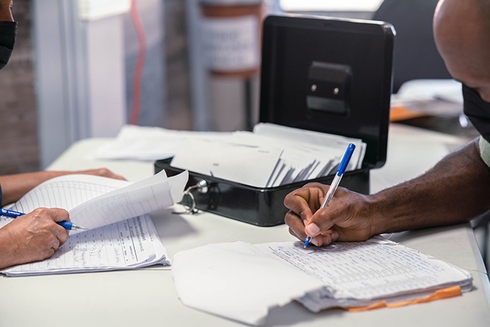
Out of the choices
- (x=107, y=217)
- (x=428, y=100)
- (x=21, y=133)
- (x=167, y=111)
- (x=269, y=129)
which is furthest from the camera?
(x=167, y=111)

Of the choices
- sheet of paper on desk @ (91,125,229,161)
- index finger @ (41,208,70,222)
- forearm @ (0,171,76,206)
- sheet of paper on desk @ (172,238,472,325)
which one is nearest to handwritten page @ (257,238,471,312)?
sheet of paper on desk @ (172,238,472,325)

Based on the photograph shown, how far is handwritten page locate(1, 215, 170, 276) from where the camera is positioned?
108cm

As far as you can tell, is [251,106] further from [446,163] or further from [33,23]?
[446,163]

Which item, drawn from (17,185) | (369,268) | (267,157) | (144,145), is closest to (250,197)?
(267,157)

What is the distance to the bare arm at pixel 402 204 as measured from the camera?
1.15 m

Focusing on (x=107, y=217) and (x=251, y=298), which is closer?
(x=251, y=298)

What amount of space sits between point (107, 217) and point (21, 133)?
126 centimetres

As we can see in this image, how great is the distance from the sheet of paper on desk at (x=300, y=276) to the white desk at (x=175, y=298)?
20 millimetres

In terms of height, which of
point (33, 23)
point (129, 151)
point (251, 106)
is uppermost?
point (33, 23)

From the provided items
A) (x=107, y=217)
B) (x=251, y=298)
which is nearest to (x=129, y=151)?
(x=107, y=217)

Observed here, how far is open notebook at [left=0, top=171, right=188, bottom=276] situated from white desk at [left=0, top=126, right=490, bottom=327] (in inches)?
0.9

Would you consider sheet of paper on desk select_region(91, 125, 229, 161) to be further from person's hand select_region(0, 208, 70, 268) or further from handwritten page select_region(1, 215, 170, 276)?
person's hand select_region(0, 208, 70, 268)

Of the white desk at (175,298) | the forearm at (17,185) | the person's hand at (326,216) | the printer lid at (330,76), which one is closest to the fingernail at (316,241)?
the person's hand at (326,216)

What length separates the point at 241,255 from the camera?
1.07 m
